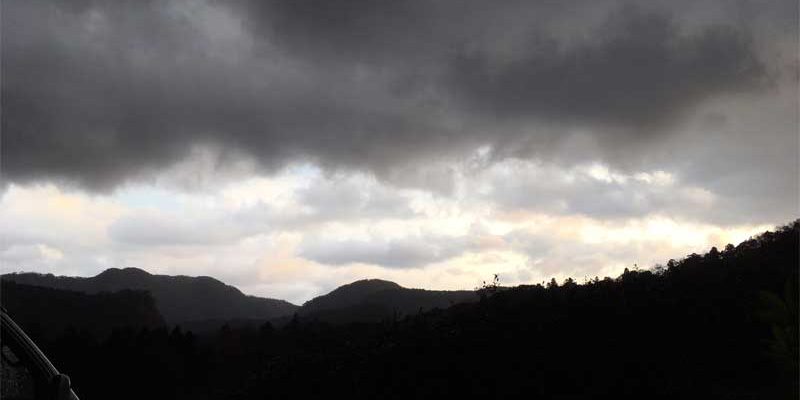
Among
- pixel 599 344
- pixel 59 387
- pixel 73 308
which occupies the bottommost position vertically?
pixel 73 308

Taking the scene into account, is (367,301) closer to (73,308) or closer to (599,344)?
(73,308)

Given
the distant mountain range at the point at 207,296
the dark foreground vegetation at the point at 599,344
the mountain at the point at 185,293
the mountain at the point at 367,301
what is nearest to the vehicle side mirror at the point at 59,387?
the dark foreground vegetation at the point at 599,344

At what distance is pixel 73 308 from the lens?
9338 cm

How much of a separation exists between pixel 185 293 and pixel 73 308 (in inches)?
3226

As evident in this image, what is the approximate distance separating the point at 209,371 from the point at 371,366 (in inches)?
1862

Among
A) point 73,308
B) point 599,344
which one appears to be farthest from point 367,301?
point 599,344

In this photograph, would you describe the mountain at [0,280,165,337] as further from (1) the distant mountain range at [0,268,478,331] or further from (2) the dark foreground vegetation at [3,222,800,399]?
(2) the dark foreground vegetation at [3,222,800,399]

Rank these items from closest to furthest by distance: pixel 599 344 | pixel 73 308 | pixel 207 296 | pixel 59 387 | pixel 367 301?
pixel 59 387 < pixel 599 344 < pixel 73 308 < pixel 367 301 < pixel 207 296

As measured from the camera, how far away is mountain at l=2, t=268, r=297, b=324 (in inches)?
6314

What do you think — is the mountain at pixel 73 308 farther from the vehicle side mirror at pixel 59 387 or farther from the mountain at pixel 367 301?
the vehicle side mirror at pixel 59 387

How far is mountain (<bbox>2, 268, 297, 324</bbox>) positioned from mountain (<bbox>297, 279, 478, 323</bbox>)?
81.8 feet

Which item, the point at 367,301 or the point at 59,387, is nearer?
the point at 59,387

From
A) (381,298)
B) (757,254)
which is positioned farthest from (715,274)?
(381,298)

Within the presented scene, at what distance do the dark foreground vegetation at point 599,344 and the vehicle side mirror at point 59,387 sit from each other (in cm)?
863
